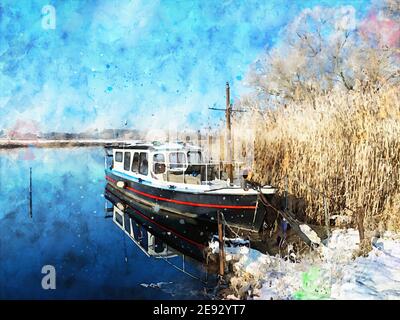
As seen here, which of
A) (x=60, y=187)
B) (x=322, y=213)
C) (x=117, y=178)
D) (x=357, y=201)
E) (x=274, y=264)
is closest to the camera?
(x=274, y=264)

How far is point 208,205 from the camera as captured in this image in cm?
746

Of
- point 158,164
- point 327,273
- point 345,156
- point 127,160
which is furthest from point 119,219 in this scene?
point 327,273

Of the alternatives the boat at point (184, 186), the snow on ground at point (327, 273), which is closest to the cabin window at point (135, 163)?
the boat at point (184, 186)

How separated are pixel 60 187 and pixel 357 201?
10.6 metres

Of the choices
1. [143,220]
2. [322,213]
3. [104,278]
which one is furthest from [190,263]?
[143,220]

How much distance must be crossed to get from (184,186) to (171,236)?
3.68ft

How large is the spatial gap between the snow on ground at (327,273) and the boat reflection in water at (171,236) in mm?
550

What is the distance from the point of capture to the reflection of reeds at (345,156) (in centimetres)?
599

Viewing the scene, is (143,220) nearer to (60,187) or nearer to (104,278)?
(104,278)

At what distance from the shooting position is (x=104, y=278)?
5.19 meters

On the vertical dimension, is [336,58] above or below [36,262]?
above

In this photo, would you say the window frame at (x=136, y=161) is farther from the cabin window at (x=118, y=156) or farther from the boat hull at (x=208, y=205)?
the cabin window at (x=118, y=156)

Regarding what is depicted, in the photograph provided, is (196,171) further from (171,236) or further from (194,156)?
(171,236)

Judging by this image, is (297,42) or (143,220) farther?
(297,42)
